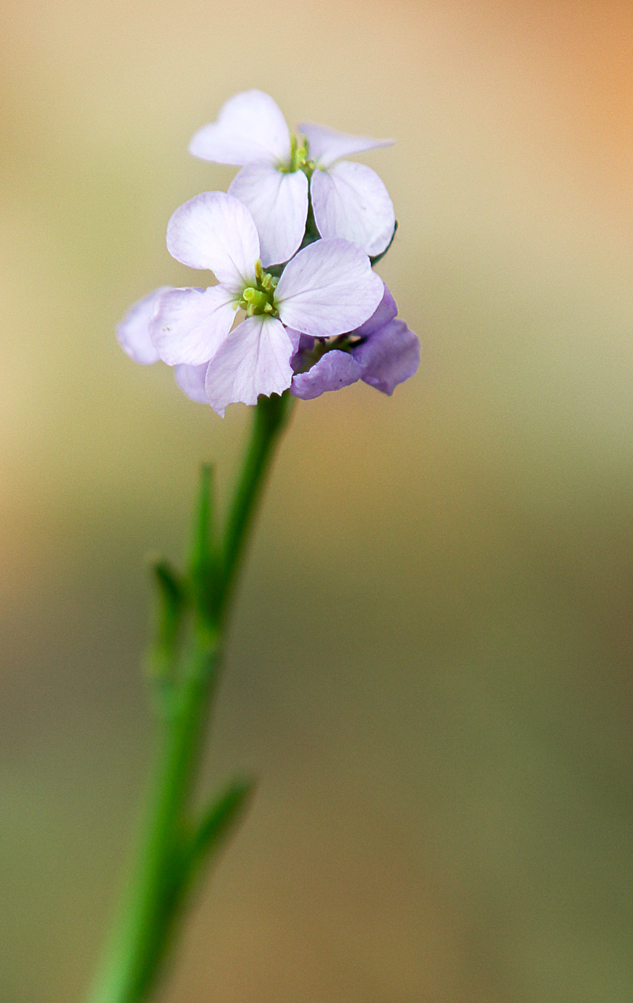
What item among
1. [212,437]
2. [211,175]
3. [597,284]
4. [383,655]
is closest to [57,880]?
[383,655]

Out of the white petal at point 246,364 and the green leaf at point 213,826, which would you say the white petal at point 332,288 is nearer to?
the white petal at point 246,364

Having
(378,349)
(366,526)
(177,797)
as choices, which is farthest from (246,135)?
(366,526)

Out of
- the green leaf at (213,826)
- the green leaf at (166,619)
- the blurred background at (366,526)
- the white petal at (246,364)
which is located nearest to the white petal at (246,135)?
the white petal at (246,364)

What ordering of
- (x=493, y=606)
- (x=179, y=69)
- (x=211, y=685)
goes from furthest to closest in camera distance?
(x=179, y=69), (x=493, y=606), (x=211, y=685)

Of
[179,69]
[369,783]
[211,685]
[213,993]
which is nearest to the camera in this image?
[211,685]

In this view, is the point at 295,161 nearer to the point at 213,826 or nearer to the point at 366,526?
the point at 213,826

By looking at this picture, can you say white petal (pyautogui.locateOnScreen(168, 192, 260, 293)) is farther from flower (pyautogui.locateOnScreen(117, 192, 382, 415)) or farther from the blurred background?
the blurred background

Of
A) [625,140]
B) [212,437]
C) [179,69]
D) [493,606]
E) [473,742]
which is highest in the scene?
[625,140]

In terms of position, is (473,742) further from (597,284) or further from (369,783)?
(597,284)
